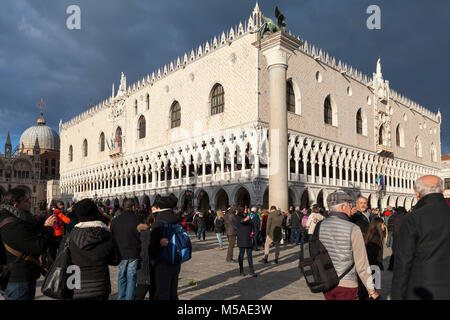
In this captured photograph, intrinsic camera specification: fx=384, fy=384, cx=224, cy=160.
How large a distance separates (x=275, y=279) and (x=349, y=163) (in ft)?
85.7

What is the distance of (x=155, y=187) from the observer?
32.4 meters

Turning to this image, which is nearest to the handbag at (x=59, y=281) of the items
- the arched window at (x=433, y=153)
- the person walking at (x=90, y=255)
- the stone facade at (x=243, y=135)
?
the person walking at (x=90, y=255)

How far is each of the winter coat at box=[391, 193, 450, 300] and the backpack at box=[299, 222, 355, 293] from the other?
642 mm

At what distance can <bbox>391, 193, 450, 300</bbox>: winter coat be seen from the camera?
2.56 metres

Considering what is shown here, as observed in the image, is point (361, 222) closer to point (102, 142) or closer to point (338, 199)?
point (338, 199)

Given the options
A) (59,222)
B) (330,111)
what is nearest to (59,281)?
(59,222)

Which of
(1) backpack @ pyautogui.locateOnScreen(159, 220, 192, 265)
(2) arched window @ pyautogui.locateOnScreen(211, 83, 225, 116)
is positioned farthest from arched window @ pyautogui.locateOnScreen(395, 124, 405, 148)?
(1) backpack @ pyautogui.locateOnScreen(159, 220, 192, 265)

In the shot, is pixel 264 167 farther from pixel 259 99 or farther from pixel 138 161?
pixel 138 161

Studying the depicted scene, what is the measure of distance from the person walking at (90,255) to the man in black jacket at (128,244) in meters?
1.13

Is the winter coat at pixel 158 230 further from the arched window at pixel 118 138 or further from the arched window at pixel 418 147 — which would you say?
the arched window at pixel 418 147

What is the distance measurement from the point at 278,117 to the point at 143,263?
1135 cm

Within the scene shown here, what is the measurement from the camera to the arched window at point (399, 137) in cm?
3941

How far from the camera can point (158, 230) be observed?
4027mm
